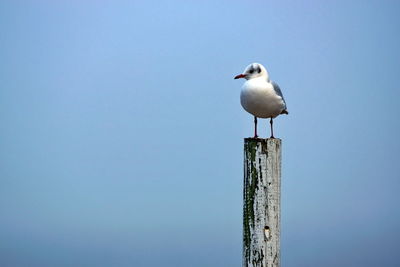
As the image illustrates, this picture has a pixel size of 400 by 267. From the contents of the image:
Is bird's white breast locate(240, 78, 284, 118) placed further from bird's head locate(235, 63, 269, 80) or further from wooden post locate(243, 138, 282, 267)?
wooden post locate(243, 138, 282, 267)

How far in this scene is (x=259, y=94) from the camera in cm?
704

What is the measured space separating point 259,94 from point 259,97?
41 millimetres

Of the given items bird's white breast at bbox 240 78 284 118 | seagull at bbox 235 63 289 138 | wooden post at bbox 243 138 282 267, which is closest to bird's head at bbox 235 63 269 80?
seagull at bbox 235 63 289 138

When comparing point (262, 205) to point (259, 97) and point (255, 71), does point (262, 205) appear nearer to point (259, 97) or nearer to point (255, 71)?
point (259, 97)

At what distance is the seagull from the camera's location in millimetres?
7039

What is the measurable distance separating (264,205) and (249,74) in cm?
243

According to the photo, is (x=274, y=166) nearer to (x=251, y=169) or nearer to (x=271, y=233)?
(x=251, y=169)

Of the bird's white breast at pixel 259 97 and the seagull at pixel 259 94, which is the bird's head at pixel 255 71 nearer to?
the seagull at pixel 259 94

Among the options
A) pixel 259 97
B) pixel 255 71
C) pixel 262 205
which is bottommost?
pixel 262 205

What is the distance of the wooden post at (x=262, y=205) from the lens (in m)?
5.48

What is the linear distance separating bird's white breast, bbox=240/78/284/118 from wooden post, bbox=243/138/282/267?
1.54 metres

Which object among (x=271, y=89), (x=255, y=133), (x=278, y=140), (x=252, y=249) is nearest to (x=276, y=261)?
(x=252, y=249)

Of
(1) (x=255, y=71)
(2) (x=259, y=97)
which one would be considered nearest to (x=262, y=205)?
(2) (x=259, y=97)

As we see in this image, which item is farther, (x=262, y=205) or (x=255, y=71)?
(x=255, y=71)
